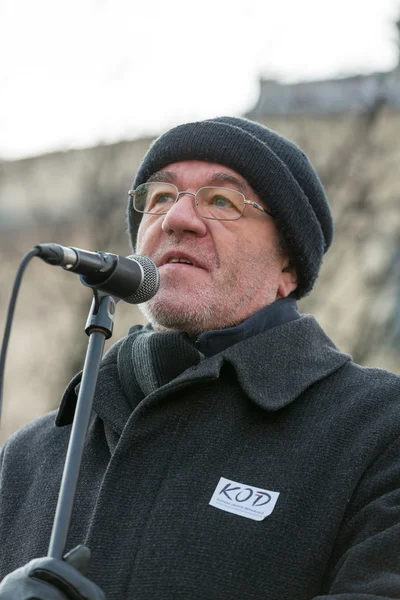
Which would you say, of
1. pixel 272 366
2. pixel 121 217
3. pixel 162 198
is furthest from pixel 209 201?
pixel 121 217

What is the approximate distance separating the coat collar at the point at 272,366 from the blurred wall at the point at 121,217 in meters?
5.81

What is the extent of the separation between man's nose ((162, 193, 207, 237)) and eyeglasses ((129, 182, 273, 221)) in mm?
37

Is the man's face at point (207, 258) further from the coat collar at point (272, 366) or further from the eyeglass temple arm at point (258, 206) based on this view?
the coat collar at point (272, 366)

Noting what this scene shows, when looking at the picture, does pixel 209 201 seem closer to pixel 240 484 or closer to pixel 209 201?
pixel 209 201

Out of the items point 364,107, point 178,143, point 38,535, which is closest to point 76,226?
point 364,107

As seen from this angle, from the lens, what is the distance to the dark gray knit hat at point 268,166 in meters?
3.36

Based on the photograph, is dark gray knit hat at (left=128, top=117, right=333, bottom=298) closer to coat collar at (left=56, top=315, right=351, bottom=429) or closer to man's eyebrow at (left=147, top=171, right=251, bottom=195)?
man's eyebrow at (left=147, top=171, right=251, bottom=195)

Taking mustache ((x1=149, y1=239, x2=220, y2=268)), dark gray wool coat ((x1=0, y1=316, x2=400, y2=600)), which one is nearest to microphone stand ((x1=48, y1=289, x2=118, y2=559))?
dark gray wool coat ((x1=0, y1=316, x2=400, y2=600))

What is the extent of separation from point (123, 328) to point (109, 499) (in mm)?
7419

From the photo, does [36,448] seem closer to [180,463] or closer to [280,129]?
[180,463]

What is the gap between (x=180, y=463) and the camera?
2621 millimetres

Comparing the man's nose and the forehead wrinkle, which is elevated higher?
the forehead wrinkle

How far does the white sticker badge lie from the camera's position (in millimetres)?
2457

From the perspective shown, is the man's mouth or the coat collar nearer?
the coat collar
